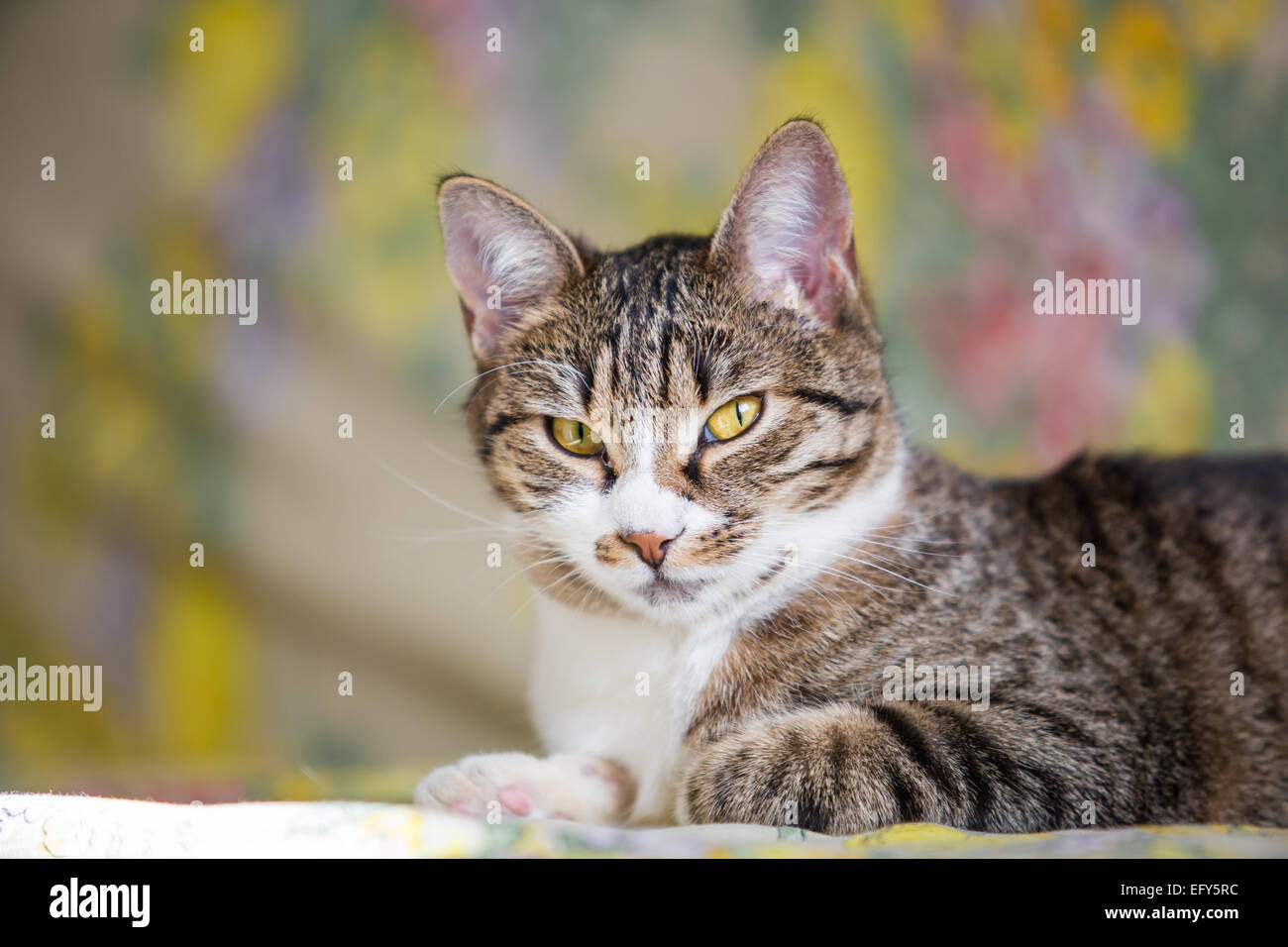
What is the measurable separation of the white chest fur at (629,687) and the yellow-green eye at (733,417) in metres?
0.40

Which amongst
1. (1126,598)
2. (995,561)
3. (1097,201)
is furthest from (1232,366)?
(995,561)

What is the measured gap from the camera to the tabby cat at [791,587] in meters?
2.10

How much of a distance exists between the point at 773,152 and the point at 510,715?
2221mm

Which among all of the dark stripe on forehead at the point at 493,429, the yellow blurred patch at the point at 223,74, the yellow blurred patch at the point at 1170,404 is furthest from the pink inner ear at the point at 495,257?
the yellow blurred patch at the point at 1170,404

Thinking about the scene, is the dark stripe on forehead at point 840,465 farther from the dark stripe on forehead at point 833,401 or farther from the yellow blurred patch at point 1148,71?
the yellow blurred patch at point 1148,71

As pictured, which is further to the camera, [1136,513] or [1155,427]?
[1155,427]

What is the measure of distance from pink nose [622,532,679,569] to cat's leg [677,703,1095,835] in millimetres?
388

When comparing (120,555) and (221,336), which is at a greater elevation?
(221,336)

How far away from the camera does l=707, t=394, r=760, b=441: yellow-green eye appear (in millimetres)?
2256

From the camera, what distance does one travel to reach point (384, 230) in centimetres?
345

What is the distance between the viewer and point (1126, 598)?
2.52m

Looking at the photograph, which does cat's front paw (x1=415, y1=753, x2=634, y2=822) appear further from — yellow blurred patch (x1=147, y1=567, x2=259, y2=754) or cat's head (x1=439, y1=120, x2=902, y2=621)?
yellow blurred patch (x1=147, y1=567, x2=259, y2=754)

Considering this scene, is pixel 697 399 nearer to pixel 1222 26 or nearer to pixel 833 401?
pixel 833 401

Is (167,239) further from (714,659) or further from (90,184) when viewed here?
(714,659)
